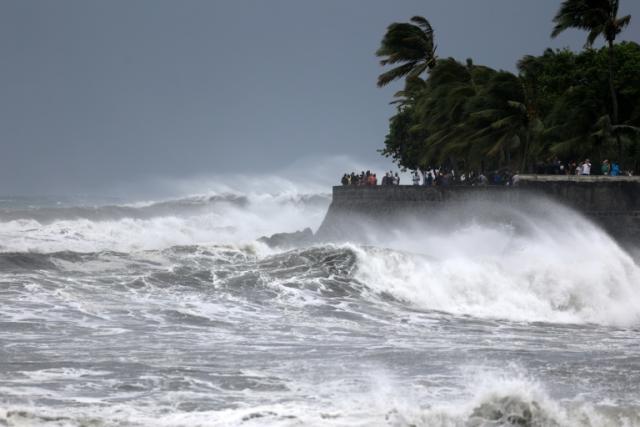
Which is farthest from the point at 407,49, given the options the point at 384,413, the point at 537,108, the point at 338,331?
the point at 384,413

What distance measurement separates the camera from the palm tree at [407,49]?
32.6m

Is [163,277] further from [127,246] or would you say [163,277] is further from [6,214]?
[6,214]

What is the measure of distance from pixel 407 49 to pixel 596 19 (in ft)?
23.4

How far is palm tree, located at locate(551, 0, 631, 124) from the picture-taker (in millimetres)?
26641

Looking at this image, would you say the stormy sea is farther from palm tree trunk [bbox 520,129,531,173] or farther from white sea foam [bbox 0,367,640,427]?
palm tree trunk [bbox 520,129,531,173]

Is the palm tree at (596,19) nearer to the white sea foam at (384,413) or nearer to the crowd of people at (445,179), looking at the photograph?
the crowd of people at (445,179)

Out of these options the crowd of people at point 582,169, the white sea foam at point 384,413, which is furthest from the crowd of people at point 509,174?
the white sea foam at point 384,413

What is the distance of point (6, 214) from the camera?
46188 millimetres

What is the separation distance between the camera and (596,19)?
26.8 meters

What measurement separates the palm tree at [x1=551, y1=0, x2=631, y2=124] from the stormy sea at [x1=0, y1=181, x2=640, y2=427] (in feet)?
17.9

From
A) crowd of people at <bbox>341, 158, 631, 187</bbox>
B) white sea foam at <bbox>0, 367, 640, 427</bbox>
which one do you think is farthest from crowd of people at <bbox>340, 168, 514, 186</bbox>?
white sea foam at <bbox>0, 367, 640, 427</bbox>

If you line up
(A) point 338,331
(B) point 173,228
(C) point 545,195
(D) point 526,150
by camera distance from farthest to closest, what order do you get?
(B) point 173,228 → (D) point 526,150 → (C) point 545,195 → (A) point 338,331

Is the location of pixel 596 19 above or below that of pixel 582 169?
above

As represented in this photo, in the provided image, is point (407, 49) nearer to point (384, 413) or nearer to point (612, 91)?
point (612, 91)
